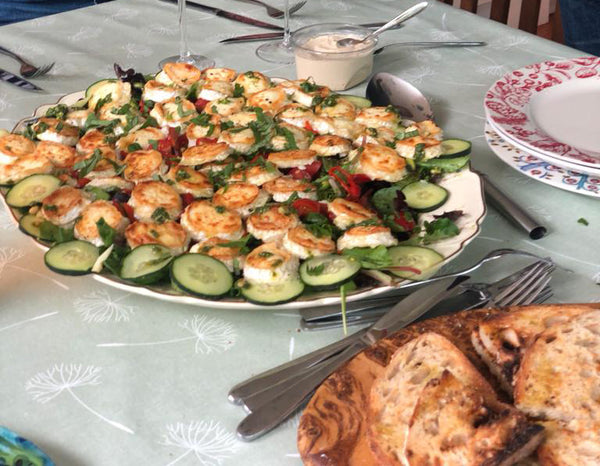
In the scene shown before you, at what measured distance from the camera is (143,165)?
180cm

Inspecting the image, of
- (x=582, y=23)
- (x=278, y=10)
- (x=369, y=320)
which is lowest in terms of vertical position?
(x=582, y=23)

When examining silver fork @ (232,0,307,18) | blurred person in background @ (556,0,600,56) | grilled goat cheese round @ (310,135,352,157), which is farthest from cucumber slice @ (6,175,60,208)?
blurred person in background @ (556,0,600,56)

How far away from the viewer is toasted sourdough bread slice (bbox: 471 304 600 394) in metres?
1.21

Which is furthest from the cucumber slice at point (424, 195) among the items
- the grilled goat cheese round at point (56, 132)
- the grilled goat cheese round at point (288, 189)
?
the grilled goat cheese round at point (56, 132)

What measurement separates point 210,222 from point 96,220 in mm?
237

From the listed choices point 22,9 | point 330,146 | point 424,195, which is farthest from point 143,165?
point 22,9

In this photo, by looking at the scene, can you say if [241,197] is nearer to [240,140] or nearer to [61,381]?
[240,140]

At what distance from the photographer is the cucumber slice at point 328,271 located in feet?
4.71

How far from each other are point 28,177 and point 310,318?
0.75 m

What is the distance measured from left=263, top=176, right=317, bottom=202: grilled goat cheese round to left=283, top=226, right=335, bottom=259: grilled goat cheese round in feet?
0.55

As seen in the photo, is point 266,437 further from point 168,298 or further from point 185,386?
point 168,298

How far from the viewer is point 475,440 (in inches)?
40.9

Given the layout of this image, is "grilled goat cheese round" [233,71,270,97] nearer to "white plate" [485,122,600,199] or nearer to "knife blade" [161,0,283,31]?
"white plate" [485,122,600,199]

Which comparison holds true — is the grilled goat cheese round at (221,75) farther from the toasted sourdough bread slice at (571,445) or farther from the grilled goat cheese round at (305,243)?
the toasted sourdough bread slice at (571,445)
